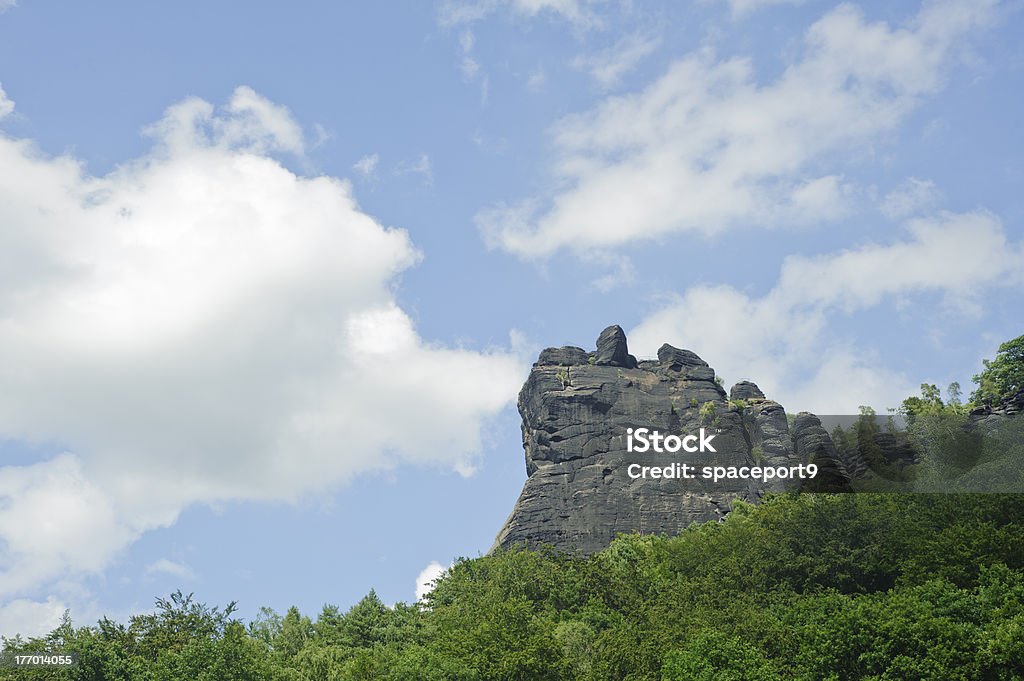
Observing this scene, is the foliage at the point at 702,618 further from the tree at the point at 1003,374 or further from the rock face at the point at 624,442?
the tree at the point at 1003,374

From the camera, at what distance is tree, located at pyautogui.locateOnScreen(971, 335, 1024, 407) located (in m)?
132

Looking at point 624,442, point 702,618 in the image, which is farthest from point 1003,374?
point 702,618

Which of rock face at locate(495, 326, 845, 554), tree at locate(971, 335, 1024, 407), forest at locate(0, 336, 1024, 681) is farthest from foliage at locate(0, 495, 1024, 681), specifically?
tree at locate(971, 335, 1024, 407)

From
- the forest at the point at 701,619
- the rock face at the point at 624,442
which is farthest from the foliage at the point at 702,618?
the rock face at the point at 624,442

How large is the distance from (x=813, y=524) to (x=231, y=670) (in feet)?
138

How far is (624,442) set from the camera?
410ft

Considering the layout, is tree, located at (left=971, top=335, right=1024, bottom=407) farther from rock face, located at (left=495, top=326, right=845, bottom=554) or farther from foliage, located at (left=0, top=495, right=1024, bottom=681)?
foliage, located at (left=0, top=495, right=1024, bottom=681)

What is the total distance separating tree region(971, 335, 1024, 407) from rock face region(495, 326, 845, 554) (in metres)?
25.0

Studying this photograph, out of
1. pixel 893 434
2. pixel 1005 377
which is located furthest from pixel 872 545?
pixel 1005 377

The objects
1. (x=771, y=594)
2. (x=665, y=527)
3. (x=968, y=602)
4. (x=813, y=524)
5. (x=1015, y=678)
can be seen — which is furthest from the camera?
(x=665, y=527)

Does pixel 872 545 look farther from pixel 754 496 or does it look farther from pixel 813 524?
pixel 754 496

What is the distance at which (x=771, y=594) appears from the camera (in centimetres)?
7119

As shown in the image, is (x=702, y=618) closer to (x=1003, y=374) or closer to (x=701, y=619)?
(x=701, y=619)

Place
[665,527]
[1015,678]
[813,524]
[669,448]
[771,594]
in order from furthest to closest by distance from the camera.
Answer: [669,448]
[665,527]
[813,524]
[771,594]
[1015,678]
